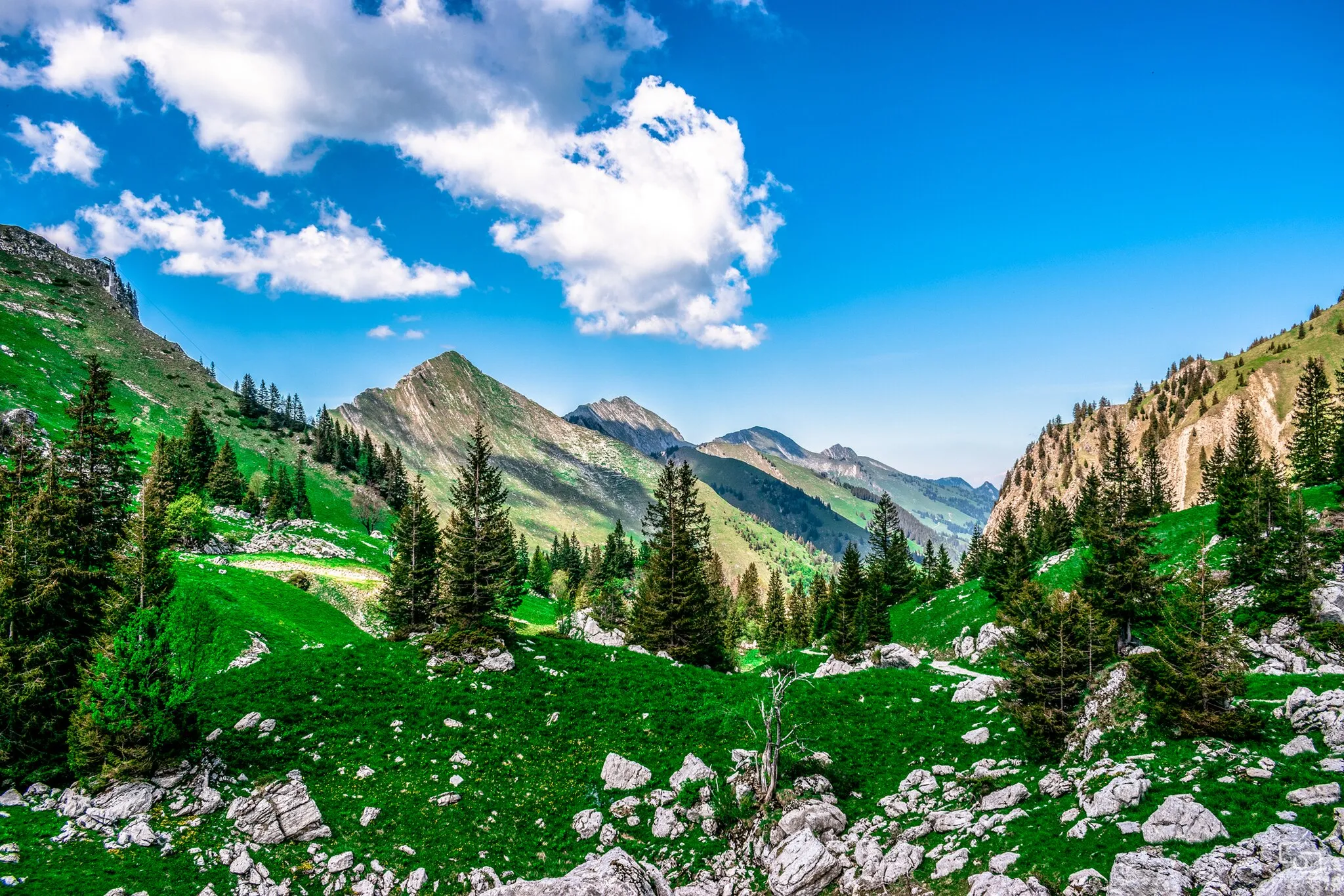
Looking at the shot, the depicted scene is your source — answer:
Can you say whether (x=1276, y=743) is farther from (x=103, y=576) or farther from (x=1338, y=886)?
(x=103, y=576)

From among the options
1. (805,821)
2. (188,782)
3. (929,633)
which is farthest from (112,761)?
(929,633)

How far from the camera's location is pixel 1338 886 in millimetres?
13320

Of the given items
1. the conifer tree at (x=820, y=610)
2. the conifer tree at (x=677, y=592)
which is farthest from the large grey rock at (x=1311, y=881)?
the conifer tree at (x=820, y=610)

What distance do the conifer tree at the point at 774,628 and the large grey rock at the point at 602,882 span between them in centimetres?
6244

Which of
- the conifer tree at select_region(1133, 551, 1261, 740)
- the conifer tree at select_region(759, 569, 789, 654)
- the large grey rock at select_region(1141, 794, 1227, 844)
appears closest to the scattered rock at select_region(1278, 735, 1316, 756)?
the conifer tree at select_region(1133, 551, 1261, 740)

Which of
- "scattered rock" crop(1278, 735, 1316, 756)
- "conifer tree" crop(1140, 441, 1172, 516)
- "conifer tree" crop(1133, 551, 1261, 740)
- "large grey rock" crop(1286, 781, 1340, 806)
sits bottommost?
"large grey rock" crop(1286, 781, 1340, 806)

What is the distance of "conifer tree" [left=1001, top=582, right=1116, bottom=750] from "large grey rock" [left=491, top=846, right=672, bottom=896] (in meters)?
18.1

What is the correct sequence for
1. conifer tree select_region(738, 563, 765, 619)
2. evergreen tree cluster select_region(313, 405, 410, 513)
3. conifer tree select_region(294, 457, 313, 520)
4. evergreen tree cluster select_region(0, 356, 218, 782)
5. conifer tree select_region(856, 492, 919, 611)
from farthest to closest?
1. evergreen tree cluster select_region(313, 405, 410, 513)
2. conifer tree select_region(294, 457, 313, 520)
3. conifer tree select_region(738, 563, 765, 619)
4. conifer tree select_region(856, 492, 919, 611)
5. evergreen tree cluster select_region(0, 356, 218, 782)

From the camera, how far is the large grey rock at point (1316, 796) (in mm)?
16953

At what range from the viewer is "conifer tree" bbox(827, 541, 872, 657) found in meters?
57.4

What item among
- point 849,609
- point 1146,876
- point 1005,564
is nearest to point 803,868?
point 1146,876

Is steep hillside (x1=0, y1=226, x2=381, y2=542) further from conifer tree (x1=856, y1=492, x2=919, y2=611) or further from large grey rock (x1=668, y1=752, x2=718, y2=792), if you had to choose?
large grey rock (x1=668, y1=752, x2=718, y2=792)

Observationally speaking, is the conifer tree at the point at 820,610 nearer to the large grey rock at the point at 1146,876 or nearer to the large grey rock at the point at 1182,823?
the large grey rock at the point at 1182,823

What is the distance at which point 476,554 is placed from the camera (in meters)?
40.8
